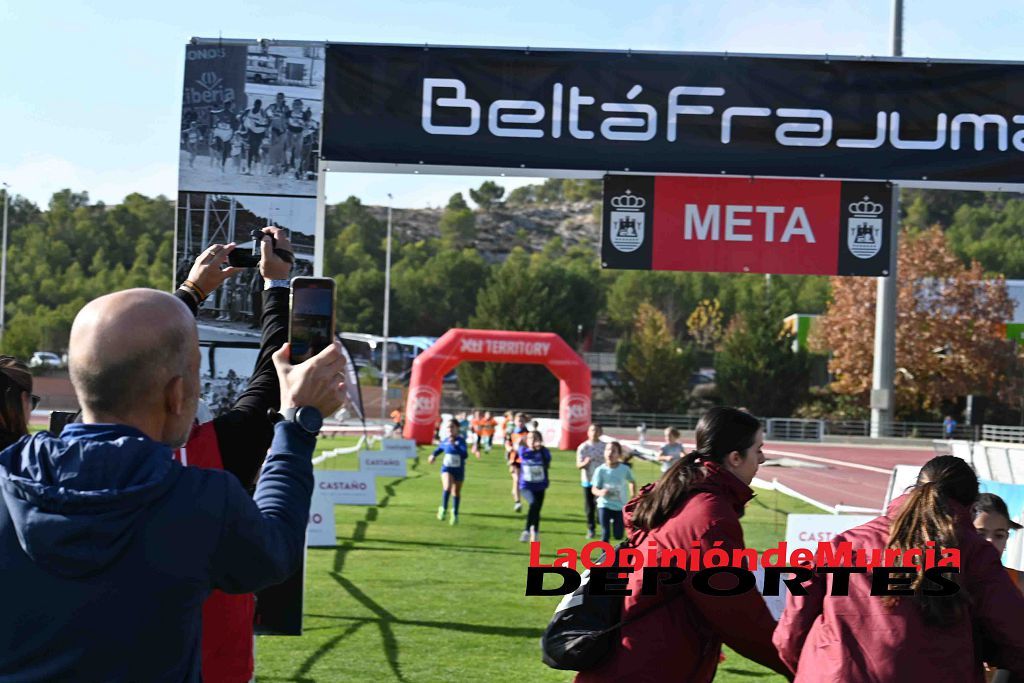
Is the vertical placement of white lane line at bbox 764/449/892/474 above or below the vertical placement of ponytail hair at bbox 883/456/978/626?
below

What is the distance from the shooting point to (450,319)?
387 feet

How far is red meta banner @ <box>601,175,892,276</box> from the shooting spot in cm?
803

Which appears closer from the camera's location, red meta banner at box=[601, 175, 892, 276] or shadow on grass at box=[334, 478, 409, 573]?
red meta banner at box=[601, 175, 892, 276]

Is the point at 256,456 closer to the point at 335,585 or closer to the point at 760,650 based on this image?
the point at 760,650

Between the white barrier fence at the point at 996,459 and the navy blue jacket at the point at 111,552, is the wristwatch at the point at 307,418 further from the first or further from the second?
the white barrier fence at the point at 996,459

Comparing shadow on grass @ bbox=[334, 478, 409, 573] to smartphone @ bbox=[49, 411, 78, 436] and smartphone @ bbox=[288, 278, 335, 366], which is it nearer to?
smartphone @ bbox=[49, 411, 78, 436]

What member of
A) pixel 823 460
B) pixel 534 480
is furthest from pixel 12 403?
pixel 823 460

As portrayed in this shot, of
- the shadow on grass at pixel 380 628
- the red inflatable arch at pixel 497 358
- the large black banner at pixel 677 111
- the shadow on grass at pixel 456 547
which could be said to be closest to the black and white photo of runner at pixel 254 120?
the large black banner at pixel 677 111

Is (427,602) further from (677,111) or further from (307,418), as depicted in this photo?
(307,418)

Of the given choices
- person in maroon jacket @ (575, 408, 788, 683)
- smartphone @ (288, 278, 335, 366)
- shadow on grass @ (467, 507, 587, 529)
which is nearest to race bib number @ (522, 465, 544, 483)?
shadow on grass @ (467, 507, 587, 529)

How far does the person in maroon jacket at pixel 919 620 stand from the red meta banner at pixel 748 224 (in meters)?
4.36

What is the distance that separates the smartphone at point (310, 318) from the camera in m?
2.54

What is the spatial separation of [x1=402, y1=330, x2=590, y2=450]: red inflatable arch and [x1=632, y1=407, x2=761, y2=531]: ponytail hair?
40.0 m

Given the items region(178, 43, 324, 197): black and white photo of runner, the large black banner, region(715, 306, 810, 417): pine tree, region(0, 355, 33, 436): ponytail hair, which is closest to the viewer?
region(0, 355, 33, 436): ponytail hair
